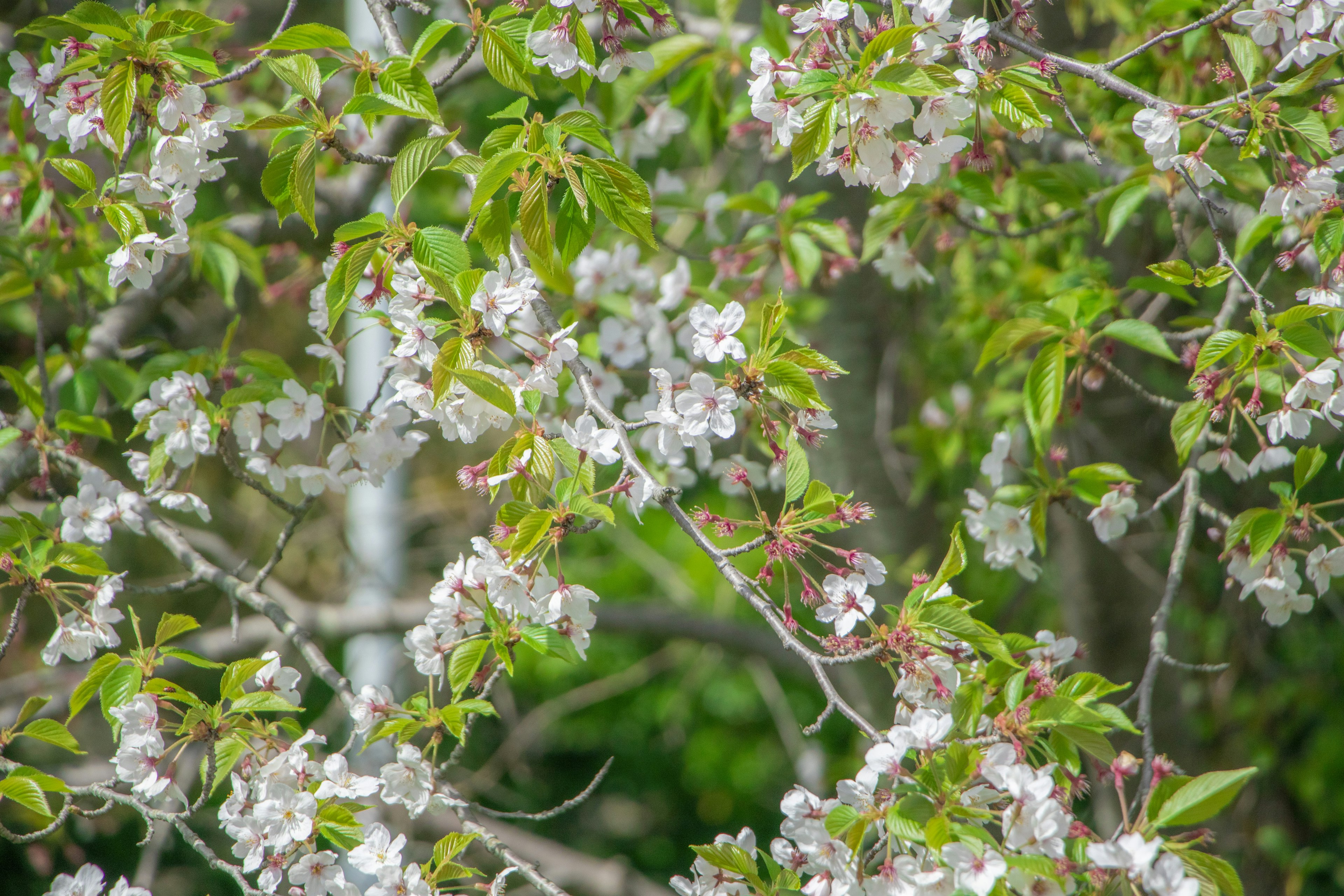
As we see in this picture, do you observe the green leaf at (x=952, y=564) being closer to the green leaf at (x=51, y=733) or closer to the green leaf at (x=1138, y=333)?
the green leaf at (x=1138, y=333)

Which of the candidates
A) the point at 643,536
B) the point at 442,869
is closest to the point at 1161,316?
the point at 442,869

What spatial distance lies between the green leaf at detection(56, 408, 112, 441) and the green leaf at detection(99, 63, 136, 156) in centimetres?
54

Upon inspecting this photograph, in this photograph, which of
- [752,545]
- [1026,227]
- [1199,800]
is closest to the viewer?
[1199,800]

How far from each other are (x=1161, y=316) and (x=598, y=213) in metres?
1.44

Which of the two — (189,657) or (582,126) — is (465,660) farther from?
(582,126)

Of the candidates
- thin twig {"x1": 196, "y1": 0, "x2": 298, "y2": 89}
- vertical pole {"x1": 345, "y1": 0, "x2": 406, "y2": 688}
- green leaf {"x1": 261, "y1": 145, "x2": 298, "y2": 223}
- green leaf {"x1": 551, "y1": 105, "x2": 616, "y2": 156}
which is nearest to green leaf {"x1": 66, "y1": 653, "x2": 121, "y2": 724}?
green leaf {"x1": 261, "y1": 145, "x2": 298, "y2": 223}

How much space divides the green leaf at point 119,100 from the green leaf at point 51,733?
2.20 feet

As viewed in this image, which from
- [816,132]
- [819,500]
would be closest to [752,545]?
[819,500]

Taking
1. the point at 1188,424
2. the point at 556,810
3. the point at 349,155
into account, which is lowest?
the point at 556,810

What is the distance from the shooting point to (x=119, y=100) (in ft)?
3.24

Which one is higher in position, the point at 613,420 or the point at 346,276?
the point at 346,276

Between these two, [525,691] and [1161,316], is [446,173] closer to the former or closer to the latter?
[1161,316]

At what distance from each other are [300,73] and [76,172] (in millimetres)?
329

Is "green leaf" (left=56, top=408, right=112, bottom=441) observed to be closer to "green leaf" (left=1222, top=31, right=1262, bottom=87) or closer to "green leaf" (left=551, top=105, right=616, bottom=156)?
"green leaf" (left=551, top=105, right=616, bottom=156)
